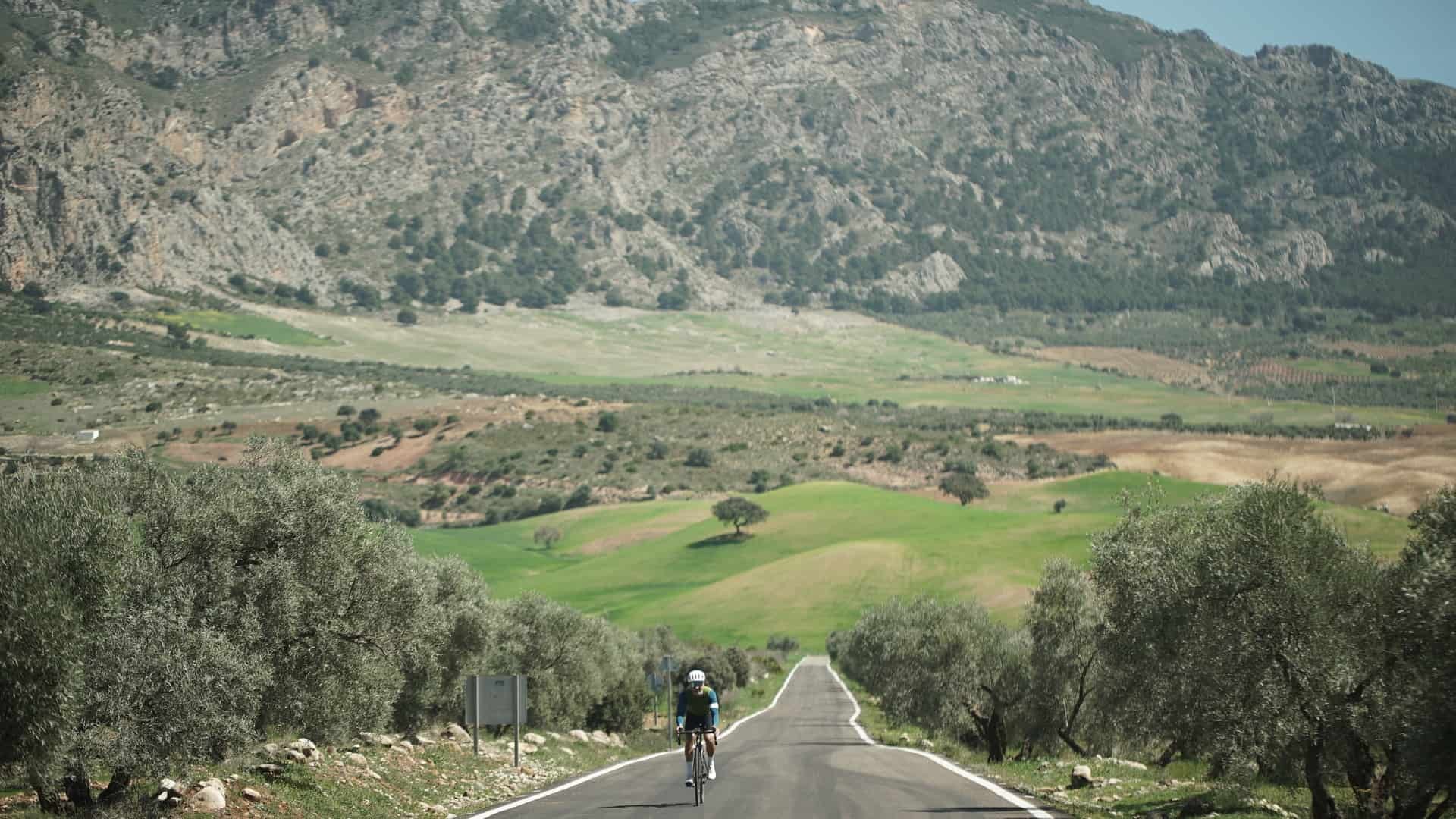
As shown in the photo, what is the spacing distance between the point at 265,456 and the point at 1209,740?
825 inches

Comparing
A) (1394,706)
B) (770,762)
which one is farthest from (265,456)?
Result: (1394,706)

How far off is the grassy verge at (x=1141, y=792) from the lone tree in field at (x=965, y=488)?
14571cm

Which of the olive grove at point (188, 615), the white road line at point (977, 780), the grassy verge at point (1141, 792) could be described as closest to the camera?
the olive grove at point (188, 615)

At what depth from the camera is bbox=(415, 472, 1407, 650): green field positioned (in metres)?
121

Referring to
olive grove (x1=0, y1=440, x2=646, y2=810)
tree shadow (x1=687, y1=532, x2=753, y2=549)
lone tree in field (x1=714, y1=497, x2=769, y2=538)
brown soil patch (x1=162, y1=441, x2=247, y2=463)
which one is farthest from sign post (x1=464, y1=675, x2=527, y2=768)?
lone tree in field (x1=714, y1=497, x2=769, y2=538)

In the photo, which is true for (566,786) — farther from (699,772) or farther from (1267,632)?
(1267,632)

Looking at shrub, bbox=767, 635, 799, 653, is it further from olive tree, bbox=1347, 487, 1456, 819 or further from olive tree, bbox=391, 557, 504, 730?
olive tree, bbox=1347, 487, 1456, 819

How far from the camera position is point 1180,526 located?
108ft

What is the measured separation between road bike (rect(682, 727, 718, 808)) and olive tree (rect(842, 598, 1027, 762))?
28.3m

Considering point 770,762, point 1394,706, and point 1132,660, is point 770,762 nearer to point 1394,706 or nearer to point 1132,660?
point 1132,660

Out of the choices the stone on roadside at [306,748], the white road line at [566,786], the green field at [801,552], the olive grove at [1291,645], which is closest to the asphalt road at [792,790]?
the white road line at [566,786]

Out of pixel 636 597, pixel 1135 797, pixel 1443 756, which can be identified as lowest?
pixel 636 597

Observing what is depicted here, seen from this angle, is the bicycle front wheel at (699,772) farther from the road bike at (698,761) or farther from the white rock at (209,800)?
the white rock at (209,800)

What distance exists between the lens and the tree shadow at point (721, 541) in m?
155
